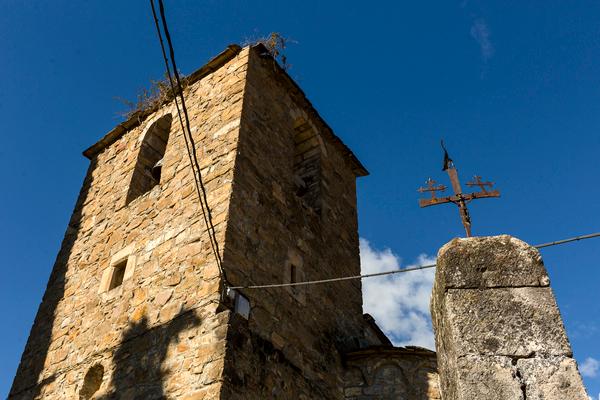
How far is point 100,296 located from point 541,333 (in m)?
5.83

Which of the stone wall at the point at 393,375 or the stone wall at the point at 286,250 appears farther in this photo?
the stone wall at the point at 393,375

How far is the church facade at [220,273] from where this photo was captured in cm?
541

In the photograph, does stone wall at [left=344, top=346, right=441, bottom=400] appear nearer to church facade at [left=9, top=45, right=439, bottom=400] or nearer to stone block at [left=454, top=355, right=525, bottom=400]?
church facade at [left=9, top=45, right=439, bottom=400]

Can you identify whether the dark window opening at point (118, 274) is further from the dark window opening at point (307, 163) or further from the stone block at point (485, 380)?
the stone block at point (485, 380)

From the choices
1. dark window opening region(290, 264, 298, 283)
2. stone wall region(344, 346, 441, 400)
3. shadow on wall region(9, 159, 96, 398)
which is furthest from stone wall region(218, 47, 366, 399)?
shadow on wall region(9, 159, 96, 398)

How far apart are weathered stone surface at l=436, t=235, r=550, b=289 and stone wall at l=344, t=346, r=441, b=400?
426 cm

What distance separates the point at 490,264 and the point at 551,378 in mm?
517

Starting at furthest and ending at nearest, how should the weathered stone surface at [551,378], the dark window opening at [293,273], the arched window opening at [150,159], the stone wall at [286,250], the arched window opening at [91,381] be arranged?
the arched window opening at [150,159] < the dark window opening at [293,273] < the arched window opening at [91,381] < the stone wall at [286,250] < the weathered stone surface at [551,378]

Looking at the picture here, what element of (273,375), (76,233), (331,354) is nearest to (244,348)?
(273,375)

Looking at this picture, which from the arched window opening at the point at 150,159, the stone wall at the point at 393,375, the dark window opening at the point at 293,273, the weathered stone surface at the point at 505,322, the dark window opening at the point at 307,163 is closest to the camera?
the weathered stone surface at the point at 505,322

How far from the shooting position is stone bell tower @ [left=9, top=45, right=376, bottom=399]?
5.39 metres

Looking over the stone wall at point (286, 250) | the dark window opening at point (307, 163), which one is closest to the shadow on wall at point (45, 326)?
the stone wall at point (286, 250)

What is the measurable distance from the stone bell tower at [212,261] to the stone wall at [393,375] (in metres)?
0.24

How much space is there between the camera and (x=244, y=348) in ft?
17.0
